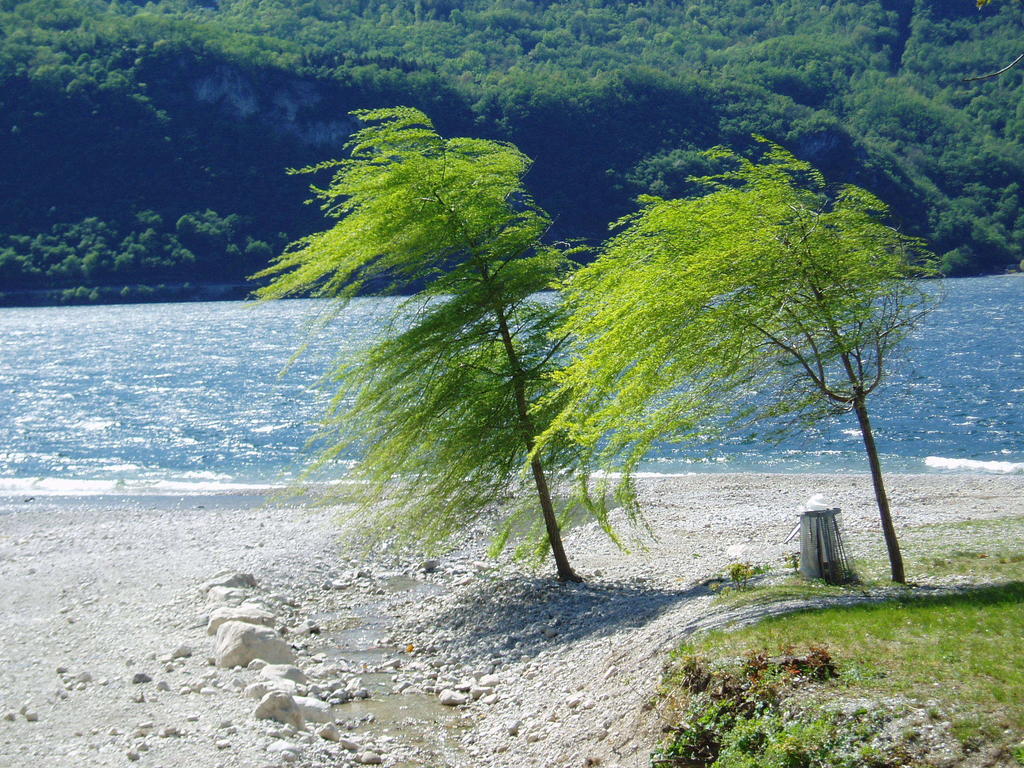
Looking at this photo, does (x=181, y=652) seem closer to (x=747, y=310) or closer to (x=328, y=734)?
(x=328, y=734)

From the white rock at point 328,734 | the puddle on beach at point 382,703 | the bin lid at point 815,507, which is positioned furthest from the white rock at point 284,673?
the bin lid at point 815,507

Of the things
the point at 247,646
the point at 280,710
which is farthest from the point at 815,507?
the point at 247,646

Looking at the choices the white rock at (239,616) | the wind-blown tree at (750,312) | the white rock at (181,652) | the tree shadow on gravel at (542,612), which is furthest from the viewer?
the white rock at (239,616)

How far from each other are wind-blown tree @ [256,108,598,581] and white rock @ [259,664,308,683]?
3.99 m

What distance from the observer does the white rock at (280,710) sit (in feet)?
37.1

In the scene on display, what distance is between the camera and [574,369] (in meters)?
13.1

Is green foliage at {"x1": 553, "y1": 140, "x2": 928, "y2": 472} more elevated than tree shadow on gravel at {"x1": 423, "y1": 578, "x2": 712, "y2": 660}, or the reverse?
green foliage at {"x1": 553, "y1": 140, "x2": 928, "y2": 472}

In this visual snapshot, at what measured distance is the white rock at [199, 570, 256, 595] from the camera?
18.3 metres

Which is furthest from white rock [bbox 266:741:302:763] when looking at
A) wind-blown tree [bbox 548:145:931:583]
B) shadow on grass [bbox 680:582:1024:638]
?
wind-blown tree [bbox 548:145:931:583]

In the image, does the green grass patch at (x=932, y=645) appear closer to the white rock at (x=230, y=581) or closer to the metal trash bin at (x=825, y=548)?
the metal trash bin at (x=825, y=548)

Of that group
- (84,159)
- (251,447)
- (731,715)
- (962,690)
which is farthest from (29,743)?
(84,159)

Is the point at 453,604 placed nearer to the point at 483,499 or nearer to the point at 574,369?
the point at 483,499

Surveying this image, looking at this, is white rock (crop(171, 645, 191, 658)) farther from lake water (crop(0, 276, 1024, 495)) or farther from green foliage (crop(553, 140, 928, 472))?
green foliage (crop(553, 140, 928, 472))

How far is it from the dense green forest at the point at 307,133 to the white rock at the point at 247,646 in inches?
3812
